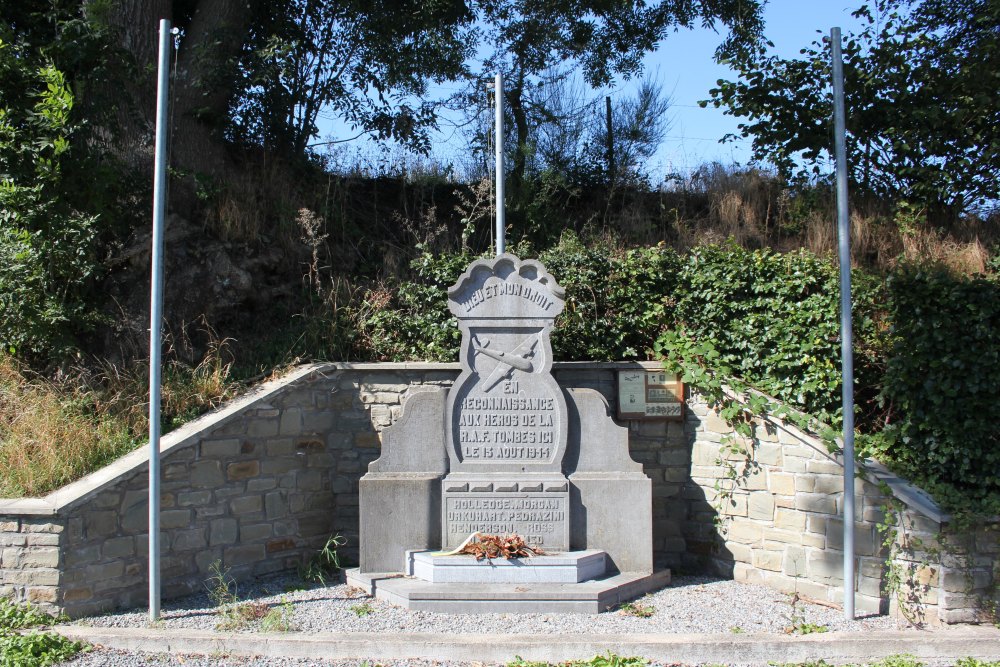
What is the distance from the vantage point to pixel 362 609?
229 inches

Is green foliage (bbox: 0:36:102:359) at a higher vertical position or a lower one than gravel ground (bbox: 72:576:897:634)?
higher

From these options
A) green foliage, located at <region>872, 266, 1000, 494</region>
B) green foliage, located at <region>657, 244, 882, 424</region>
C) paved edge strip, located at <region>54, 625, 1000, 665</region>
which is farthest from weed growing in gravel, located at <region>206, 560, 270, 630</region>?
green foliage, located at <region>872, 266, 1000, 494</region>

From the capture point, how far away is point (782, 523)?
6379 mm

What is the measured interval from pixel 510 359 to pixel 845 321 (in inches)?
99.9

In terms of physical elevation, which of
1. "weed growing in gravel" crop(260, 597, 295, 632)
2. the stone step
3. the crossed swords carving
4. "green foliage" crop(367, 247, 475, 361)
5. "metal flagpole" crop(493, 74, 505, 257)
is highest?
"metal flagpole" crop(493, 74, 505, 257)

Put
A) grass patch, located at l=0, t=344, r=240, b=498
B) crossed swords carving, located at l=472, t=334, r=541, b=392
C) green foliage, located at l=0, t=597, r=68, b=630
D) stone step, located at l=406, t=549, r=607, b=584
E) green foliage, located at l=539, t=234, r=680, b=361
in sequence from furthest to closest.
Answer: green foliage, located at l=539, t=234, r=680, b=361 < crossed swords carving, located at l=472, t=334, r=541, b=392 < stone step, located at l=406, t=549, r=607, b=584 < grass patch, located at l=0, t=344, r=240, b=498 < green foliage, located at l=0, t=597, r=68, b=630

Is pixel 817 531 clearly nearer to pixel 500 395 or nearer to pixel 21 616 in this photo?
pixel 500 395

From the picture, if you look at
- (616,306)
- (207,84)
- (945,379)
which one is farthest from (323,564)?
(207,84)

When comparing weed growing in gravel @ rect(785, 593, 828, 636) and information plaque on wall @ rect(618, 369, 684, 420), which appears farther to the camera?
information plaque on wall @ rect(618, 369, 684, 420)

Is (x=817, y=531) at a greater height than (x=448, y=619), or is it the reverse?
(x=817, y=531)

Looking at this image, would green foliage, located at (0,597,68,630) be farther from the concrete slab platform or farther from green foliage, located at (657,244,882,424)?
green foliage, located at (657,244,882,424)

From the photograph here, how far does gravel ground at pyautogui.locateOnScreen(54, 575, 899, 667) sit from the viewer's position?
16.5 ft

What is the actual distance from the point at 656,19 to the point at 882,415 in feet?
26.2

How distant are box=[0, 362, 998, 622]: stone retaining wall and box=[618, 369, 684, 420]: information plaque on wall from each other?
11cm
